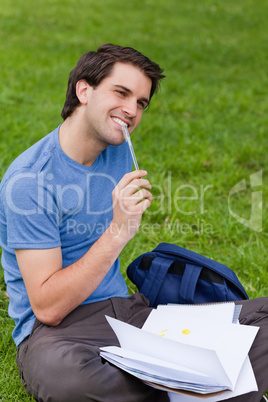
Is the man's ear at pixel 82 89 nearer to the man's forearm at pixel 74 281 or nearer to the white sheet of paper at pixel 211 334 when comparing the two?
the man's forearm at pixel 74 281

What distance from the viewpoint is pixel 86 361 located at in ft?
6.34

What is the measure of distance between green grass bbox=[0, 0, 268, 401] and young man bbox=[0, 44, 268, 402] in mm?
411

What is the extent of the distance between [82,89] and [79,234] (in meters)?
0.66

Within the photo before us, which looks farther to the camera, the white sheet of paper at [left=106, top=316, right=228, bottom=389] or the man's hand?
the man's hand

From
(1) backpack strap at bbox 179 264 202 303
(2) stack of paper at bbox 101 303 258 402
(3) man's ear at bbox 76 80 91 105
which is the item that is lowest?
(2) stack of paper at bbox 101 303 258 402

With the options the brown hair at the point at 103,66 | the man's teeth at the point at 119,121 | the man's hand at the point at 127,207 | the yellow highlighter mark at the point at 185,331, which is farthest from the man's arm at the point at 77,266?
the brown hair at the point at 103,66

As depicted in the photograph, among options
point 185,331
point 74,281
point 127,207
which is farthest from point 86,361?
point 127,207

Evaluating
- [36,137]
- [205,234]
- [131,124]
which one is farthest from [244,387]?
[36,137]

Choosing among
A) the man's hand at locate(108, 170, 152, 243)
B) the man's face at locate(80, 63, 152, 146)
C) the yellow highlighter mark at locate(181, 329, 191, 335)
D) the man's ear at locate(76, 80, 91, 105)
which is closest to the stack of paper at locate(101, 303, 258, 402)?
the yellow highlighter mark at locate(181, 329, 191, 335)

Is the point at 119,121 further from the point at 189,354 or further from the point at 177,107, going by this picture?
the point at 177,107

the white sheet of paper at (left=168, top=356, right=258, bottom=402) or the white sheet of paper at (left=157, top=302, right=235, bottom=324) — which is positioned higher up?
the white sheet of paper at (left=157, top=302, right=235, bottom=324)

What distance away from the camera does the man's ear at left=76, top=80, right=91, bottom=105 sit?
2.36 metres

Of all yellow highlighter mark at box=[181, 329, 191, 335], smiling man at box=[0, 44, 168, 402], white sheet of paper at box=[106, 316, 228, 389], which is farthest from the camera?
yellow highlighter mark at box=[181, 329, 191, 335]

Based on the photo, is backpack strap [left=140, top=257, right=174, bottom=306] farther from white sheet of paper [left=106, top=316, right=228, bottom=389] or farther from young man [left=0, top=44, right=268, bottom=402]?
white sheet of paper [left=106, top=316, right=228, bottom=389]
